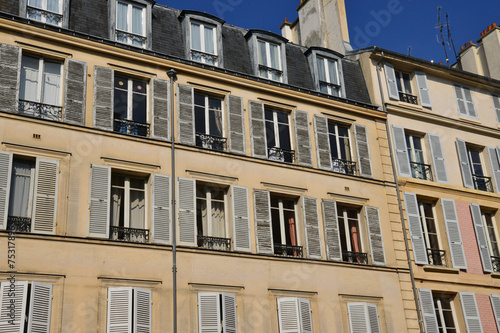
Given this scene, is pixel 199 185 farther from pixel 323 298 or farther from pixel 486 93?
pixel 486 93

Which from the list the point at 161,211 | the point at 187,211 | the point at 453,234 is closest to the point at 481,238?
the point at 453,234

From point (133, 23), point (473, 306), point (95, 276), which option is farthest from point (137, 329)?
point (473, 306)

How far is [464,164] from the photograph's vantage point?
21.7 m

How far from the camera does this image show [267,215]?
17.3m

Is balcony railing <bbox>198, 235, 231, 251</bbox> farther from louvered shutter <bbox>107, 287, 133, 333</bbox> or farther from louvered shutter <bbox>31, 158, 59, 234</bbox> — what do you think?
louvered shutter <bbox>31, 158, 59, 234</bbox>

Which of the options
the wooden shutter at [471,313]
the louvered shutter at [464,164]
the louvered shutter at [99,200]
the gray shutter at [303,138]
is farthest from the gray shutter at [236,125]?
the louvered shutter at [464,164]

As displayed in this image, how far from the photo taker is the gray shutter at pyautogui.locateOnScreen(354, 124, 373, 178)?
1972 centimetres

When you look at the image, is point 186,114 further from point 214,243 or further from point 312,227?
point 312,227

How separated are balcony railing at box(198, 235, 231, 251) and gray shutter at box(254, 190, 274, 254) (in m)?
0.86

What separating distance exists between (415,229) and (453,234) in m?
1.36

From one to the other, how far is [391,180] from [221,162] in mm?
5869

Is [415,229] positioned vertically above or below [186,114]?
below

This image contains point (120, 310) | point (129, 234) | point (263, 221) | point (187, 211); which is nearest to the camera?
point (120, 310)

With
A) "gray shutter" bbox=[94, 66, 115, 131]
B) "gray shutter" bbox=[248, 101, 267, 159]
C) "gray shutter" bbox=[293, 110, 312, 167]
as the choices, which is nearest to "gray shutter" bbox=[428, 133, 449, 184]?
"gray shutter" bbox=[293, 110, 312, 167]
